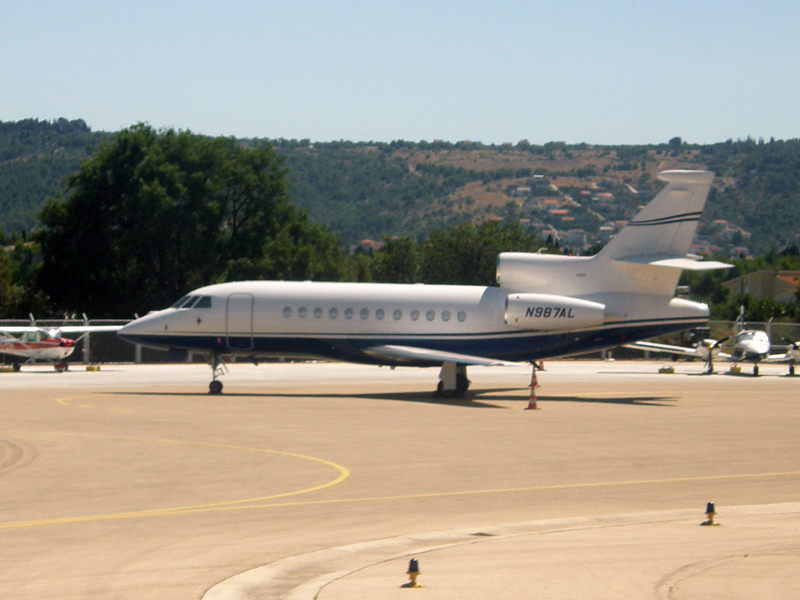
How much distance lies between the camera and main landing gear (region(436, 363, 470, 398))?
30.9 meters

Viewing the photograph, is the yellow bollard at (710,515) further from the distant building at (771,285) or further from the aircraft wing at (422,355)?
the distant building at (771,285)

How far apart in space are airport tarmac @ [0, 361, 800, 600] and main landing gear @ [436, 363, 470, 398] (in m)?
1.25

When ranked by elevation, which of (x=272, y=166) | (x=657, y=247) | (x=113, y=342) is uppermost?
(x=272, y=166)

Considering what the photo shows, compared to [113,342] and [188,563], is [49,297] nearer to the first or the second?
[113,342]

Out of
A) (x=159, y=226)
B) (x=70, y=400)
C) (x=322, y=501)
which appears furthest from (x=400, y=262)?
(x=322, y=501)

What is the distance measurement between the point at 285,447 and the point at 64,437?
4.67m

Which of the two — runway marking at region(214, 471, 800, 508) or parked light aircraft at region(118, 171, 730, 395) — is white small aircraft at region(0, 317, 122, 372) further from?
runway marking at region(214, 471, 800, 508)

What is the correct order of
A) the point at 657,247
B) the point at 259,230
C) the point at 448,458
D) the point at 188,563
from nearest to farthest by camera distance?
the point at 188,563 < the point at 448,458 < the point at 657,247 < the point at 259,230

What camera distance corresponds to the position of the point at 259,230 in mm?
74188

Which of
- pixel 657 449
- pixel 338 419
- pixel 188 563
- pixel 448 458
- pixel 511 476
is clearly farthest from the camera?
pixel 338 419

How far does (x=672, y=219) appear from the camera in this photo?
31.0 metres

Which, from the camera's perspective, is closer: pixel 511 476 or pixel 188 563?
pixel 188 563

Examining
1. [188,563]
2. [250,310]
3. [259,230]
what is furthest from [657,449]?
[259,230]

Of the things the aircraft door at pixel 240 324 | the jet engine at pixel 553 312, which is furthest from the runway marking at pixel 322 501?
the jet engine at pixel 553 312
